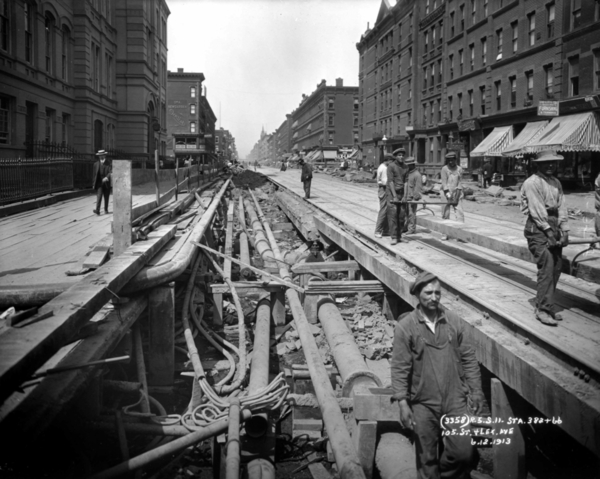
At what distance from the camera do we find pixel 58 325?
4109 mm

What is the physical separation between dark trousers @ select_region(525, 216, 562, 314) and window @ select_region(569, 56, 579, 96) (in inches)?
952

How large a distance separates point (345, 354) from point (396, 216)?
18.1ft

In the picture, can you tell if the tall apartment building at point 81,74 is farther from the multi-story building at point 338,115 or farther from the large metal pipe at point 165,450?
the multi-story building at point 338,115

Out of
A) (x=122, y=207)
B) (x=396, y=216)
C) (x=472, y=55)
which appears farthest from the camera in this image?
(x=472, y=55)

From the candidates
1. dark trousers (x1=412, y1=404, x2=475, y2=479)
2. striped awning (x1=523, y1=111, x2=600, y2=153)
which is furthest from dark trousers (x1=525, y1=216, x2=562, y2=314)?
striped awning (x1=523, y1=111, x2=600, y2=153)

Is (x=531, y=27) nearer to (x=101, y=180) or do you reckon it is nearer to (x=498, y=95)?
(x=498, y=95)

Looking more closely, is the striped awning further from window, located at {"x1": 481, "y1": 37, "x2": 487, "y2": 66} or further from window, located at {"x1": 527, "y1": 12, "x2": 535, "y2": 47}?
window, located at {"x1": 481, "y1": 37, "x2": 487, "y2": 66}

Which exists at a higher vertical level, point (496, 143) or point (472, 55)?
point (472, 55)

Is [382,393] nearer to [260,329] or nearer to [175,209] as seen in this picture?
[260,329]

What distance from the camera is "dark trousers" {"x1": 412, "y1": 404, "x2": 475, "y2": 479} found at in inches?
160

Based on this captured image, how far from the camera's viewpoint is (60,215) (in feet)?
46.6

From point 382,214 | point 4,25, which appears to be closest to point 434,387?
point 382,214

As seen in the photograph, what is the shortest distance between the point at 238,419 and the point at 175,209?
33.4 ft

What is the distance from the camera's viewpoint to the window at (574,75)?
85.4ft
